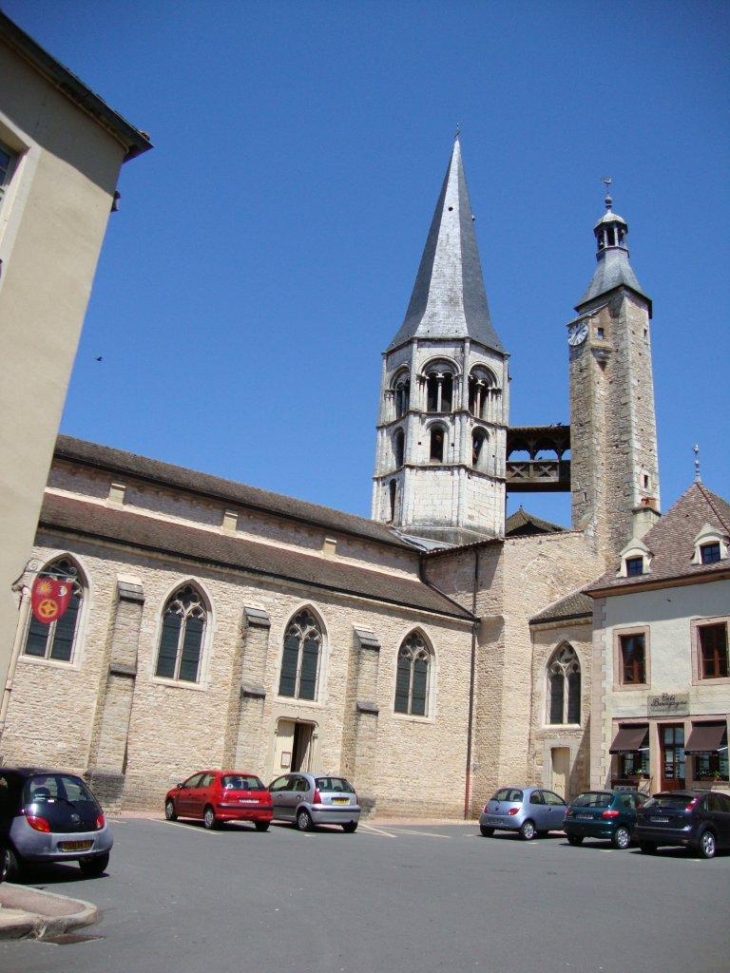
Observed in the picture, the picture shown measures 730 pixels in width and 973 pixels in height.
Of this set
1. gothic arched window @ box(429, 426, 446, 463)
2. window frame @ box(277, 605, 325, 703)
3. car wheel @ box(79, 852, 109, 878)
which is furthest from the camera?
gothic arched window @ box(429, 426, 446, 463)

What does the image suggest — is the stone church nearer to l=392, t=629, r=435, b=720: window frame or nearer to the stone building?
l=392, t=629, r=435, b=720: window frame

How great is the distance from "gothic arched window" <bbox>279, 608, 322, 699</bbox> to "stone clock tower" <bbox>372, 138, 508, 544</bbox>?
11.8 m

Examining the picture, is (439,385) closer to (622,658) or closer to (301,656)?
(622,658)

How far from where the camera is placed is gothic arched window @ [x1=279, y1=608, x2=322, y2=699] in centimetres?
2453

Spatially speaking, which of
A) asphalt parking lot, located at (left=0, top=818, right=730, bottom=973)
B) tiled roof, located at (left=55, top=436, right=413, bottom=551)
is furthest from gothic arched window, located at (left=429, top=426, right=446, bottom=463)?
asphalt parking lot, located at (left=0, top=818, right=730, bottom=973)

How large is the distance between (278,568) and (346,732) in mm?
5127

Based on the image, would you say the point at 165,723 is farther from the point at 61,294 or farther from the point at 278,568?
the point at 61,294

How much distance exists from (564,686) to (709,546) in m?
6.70

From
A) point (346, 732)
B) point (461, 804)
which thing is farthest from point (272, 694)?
point (461, 804)

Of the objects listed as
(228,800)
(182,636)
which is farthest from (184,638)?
(228,800)

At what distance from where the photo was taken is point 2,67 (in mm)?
10562

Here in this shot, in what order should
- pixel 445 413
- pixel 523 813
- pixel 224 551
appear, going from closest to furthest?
pixel 523 813, pixel 224 551, pixel 445 413

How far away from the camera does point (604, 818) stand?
17781 millimetres

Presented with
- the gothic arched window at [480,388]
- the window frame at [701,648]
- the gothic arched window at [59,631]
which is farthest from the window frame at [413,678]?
the gothic arched window at [480,388]
